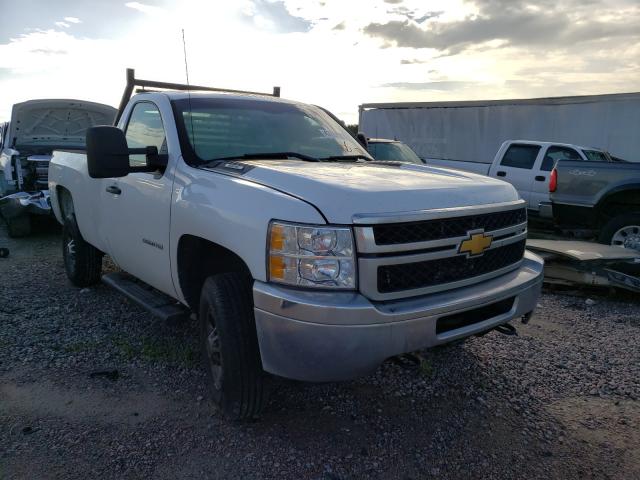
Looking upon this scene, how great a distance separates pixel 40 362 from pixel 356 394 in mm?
2290

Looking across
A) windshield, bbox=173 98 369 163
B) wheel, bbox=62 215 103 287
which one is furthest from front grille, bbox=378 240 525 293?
wheel, bbox=62 215 103 287

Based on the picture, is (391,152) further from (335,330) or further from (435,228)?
(335,330)

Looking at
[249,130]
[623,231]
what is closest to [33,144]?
[249,130]

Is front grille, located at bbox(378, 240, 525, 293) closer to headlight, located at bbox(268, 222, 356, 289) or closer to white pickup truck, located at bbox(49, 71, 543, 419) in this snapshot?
white pickup truck, located at bbox(49, 71, 543, 419)

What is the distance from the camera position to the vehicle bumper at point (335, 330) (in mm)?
2240

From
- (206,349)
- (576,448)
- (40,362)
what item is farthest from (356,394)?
(40,362)

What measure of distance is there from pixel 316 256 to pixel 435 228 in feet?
2.08

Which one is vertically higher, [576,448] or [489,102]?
[489,102]

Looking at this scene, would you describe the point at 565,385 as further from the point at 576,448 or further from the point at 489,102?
the point at 489,102

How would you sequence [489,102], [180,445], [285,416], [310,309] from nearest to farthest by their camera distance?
[310,309] < [180,445] < [285,416] < [489,102]

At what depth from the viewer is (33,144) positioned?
364 inches

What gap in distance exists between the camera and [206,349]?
303 cm

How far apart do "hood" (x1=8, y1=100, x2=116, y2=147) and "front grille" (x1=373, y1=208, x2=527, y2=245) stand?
877 cm

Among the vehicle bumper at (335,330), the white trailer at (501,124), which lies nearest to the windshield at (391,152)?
the white trailer at (501,124)
